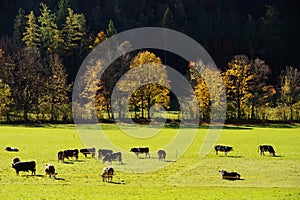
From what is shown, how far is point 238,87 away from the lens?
7912 centimetres

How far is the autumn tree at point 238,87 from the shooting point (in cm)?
7819

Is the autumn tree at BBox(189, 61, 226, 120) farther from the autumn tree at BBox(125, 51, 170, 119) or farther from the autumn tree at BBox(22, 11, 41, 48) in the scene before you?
the autumn tree at BBox(22, 11, 41, 48)

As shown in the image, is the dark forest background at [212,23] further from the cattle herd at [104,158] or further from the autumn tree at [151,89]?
the cattle herd at [104,158]

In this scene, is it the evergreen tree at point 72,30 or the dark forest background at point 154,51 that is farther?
the evergreen tree at point 72,30

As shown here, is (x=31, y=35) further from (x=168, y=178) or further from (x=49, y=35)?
(x=168, y=178)

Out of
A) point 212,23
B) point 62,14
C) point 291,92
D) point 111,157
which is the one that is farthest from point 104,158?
point 212,23

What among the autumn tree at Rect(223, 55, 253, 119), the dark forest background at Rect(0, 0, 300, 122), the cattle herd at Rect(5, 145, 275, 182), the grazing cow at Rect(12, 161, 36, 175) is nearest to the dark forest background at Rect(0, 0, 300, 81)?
the dark forest background at Rect(0, 0, 300, 122)

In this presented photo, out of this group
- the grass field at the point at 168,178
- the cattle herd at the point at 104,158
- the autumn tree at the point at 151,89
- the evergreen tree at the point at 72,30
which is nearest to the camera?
the grass field at the point at 168,178

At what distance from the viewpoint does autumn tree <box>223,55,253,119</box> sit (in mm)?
78188

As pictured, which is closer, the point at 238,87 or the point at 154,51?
the point at 238,87

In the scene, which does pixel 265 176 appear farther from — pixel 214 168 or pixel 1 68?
pixel 1 68

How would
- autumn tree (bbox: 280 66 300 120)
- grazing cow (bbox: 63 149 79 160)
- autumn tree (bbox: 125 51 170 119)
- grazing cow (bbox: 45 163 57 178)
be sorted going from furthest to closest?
autumn tree (bbox: 280 66 300 120) → autumn tree (bbox: 125 51 170 119) → grazing cow (bbox: 63 149 79 160) → grazing cow (bbox: 45 163 57 178)

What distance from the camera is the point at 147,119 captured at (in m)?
75.8

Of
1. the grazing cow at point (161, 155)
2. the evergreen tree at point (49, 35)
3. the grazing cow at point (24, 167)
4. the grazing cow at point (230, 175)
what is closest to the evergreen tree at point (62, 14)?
the evergreen tree at point (49, 35)
